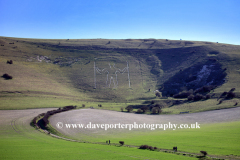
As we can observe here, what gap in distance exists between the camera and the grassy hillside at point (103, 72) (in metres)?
53.2

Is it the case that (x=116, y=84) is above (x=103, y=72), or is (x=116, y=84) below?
below

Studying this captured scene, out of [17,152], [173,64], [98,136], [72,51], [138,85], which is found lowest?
[98,136]

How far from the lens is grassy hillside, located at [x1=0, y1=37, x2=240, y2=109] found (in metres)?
53.2

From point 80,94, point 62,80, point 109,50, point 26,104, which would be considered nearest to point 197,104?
point 80,94

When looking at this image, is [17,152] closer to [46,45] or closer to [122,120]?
[122,120]

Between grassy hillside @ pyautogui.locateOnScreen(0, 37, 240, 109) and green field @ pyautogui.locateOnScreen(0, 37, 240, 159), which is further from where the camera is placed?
grassy hillside @ pyautogui.locateOnScreen(0, 37, 240, 109)

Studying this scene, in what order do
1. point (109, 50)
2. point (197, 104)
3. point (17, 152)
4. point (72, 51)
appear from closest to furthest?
point (17, 152) → point (197, 104) → point (72, 51) → point (109, 50)

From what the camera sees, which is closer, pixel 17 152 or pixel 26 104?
pixel 17 152

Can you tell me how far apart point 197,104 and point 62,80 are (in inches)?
1867

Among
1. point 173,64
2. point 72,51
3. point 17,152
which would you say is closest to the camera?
point 17,152

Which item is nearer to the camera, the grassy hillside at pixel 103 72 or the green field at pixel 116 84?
the green field at pixel 116 84

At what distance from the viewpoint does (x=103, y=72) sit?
74625 millimetres

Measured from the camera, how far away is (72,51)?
89250 mm

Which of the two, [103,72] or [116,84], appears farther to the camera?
[103,72]
